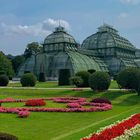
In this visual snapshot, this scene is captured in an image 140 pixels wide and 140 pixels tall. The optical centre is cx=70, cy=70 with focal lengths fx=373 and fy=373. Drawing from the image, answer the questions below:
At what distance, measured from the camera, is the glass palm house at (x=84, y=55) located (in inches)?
3118

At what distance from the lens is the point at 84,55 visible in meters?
86.8

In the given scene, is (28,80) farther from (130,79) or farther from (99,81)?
(130,79)

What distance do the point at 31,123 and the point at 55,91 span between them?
20302mm

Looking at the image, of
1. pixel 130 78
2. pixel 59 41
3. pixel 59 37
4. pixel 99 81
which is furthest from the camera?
pixel 59 37

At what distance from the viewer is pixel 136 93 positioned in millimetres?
34469

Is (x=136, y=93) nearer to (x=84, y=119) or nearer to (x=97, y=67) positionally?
(x=84, y=119)

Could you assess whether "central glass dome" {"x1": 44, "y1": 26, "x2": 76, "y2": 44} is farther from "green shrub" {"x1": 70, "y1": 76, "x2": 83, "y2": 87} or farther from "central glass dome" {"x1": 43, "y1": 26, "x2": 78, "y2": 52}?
"green shrub" {"x1": 70, "y1": 76, "x2": 83, "y2": 87}

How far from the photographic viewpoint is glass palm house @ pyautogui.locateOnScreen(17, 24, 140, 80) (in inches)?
3118

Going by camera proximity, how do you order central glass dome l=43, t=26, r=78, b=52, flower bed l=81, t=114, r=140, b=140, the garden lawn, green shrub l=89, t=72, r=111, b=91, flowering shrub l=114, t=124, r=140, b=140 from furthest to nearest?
central glass dome l=43, t=26, r=78, b=52 < green shrub l=89, t=72, r=111, b=91 < the garden lawn < flowering shrub l=114, t=124, r=140, b=140 < flower bed l=81, t=114, r=140, b=140

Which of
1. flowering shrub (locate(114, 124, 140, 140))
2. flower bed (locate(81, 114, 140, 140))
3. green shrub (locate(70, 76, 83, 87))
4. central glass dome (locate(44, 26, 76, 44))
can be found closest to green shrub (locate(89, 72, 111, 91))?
green shrub (locate(70, 76, 83, 87))

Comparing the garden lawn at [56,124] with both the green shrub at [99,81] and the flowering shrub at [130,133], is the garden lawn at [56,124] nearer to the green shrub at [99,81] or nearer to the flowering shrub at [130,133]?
the flowering shrub at [130,133]

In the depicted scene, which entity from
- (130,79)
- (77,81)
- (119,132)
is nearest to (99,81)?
(130,79)

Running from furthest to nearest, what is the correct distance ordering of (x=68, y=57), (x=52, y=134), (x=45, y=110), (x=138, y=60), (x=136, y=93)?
(x=138, y=60)
(x=68, y=57)
(x=136, y=93)
(x=45, y=110)
(x=52, y=134)

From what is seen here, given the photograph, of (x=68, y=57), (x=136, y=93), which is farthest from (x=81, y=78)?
(x=68, y=57)
